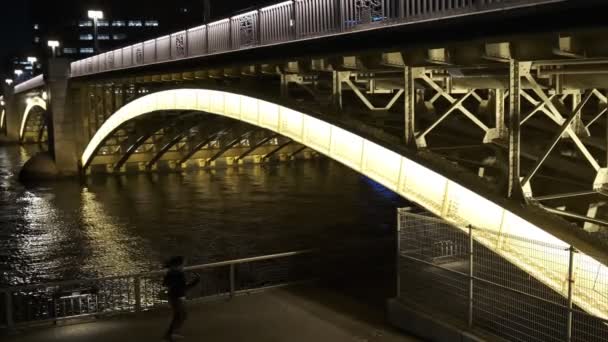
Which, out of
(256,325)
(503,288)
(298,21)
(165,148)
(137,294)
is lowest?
(256,325)

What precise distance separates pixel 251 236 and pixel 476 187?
685 inches

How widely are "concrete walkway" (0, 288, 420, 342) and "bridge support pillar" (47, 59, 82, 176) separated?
33.6m

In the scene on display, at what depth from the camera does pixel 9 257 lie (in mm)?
23875

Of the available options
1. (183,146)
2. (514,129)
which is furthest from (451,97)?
(183,146)

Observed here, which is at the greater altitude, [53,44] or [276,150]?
[53,44]

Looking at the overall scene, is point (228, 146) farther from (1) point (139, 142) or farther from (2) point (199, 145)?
(1) point (139, 142)

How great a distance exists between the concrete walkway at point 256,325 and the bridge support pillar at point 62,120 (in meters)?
33.6

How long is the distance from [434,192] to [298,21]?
4.71m

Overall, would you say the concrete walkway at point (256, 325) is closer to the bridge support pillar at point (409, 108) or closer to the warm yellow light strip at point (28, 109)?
the bridge support pillar at point (409, 108)

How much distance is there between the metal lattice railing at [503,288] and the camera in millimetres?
8523

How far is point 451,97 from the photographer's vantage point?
11.8m

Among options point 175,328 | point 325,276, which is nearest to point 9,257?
point 325,276

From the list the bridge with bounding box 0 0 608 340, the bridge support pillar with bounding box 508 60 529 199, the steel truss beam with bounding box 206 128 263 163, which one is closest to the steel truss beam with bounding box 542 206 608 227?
the bridge with bounding box 0 0 608 340

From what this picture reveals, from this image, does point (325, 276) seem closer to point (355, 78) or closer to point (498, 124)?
point (355, 78)
